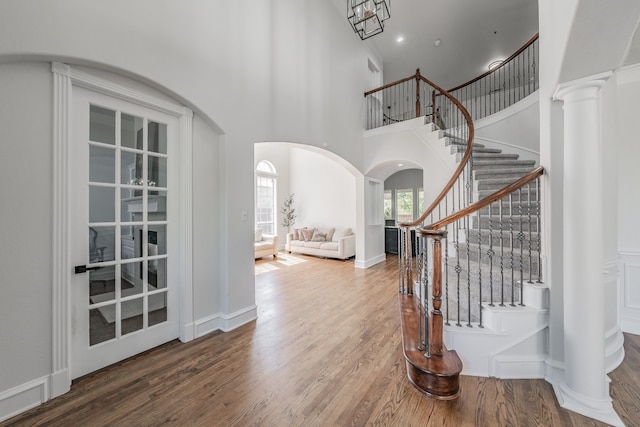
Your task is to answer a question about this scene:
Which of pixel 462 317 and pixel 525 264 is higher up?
pixel 525 264

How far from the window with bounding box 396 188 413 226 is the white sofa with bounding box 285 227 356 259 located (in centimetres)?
219

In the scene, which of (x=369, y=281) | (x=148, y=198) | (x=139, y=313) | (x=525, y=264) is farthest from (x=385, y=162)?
(x=139, y=313)

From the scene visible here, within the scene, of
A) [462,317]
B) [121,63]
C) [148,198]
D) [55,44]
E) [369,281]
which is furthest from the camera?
[369,281]

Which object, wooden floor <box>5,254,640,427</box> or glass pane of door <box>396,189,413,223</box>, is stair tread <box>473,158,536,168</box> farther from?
glass pane of door <box>396,189,413,223</box>

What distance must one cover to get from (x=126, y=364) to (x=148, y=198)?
147 centimetres

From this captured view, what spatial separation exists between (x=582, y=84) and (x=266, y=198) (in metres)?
7.47

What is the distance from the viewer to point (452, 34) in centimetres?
607

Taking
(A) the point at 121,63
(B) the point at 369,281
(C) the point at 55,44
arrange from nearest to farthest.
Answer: (C) the point at 55,44 → (A) the point at 121,63 → (B) the point at 369,281

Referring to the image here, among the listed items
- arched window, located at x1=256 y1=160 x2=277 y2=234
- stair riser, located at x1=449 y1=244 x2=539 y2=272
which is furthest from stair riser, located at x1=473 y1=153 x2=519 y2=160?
arched window, located at x1=256 y1=160 x2=277 y2=234

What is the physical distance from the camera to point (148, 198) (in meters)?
2.43

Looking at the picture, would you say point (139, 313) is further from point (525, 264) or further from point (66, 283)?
point (525, 264)

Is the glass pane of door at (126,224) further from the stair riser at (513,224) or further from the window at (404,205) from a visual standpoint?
the window at (404,205)

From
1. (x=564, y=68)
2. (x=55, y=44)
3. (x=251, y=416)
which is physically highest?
(x=55, y=44)

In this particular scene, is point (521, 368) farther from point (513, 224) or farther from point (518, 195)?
point (518, 195)
